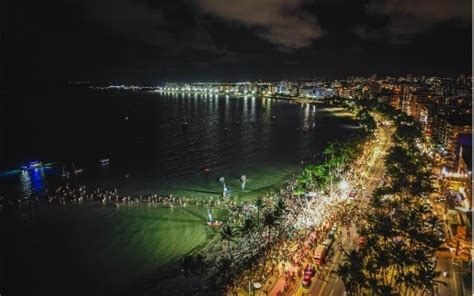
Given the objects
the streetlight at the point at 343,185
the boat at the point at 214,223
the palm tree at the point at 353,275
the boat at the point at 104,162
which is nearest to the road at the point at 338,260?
the palm tree at the point at 353,275

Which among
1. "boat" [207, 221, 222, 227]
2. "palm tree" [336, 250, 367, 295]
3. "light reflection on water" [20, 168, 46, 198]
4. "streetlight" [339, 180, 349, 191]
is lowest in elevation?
"boat" [207, 221, 222, 227]

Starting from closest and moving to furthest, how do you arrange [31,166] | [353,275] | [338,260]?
1. [353,275]
2. [338,260]
3. [31,166]

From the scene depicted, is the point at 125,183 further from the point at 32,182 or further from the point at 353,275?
the point at 353,275

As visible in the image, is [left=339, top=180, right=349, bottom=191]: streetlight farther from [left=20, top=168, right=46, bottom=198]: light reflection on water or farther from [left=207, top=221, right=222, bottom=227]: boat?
[left=20, top=168, right=46, bottom=198]: light reflection on water

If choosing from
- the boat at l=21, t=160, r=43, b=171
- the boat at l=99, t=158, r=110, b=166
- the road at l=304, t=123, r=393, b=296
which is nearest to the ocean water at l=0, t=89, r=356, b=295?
the boat at l=99, t=158, r=110, b=166

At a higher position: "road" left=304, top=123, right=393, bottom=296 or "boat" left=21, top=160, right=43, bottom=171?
"boat" left=21, top=160, right=43, bottom=171

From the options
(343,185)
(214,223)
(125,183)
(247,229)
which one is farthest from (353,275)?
(125,183)

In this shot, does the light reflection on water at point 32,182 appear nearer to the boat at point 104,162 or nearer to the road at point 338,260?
the boat at point 104,162

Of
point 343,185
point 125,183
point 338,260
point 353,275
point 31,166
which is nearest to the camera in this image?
point 353,275
